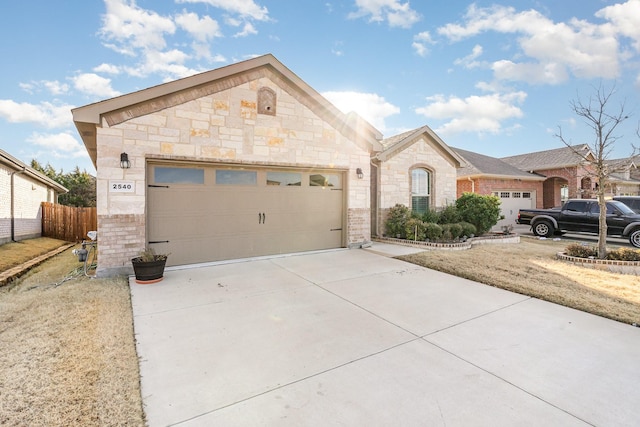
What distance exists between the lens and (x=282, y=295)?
16.3 ft

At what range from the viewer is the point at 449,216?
38.5ft

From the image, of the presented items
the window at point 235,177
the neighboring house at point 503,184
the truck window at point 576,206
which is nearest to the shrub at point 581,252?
the truck window at point 576,206

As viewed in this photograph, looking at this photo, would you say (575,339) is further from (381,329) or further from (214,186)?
(214,186)

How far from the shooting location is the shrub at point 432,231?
33.2 ft

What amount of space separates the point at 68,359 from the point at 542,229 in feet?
56.2

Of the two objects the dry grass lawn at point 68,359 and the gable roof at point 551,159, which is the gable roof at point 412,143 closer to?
the dry grass lawn at point 68,359

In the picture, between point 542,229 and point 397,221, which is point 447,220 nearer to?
point 397,221

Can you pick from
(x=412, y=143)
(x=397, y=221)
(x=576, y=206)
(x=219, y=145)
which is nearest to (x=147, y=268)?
(x=219, y=145)

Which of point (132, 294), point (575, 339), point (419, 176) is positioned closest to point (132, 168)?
point (132, 294)

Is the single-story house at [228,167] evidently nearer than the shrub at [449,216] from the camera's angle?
Yes

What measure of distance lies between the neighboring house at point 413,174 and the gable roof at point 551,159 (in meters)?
11.1

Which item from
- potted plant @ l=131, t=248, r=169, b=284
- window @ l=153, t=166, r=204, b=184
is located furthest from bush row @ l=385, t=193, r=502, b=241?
potted plant @ l=131, t=248, r=169, b=284

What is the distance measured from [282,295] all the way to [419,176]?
955cm

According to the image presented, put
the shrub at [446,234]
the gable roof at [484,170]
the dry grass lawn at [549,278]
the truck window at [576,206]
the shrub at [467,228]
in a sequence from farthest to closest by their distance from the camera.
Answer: the gable roof at [484,170] → the truck window at [576,206] → the shrub at [467,228] → the shrub at [446,234] → the dry grass lawn at [549,278]
